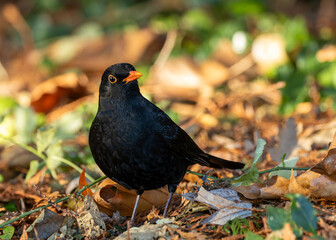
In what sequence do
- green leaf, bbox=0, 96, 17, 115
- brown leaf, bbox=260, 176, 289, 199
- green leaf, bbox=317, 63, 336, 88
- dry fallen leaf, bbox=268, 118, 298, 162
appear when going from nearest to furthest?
brown leaf, bbox=260, 176, 289, 199 → dry fallen leaf, bbox=268, 118, 298, 162 → green leaf, bbox=317, 63, 336, 88 → green leaf, bbox=0, 96, 17, 115

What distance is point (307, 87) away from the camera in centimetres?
621

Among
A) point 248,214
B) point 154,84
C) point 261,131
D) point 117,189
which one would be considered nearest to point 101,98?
point 117,189

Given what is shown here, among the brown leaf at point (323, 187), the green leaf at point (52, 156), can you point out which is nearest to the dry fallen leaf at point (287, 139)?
the brown leaf at point (323, 187)

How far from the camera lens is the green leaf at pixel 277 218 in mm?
2404

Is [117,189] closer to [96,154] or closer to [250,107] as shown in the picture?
[96,154]

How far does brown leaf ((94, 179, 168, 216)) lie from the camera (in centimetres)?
343

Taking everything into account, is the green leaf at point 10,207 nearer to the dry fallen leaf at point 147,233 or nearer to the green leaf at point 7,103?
the dry fallen leaf at point 147,233

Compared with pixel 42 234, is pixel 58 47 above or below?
above

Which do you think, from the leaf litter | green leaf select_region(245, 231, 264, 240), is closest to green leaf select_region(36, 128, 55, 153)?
the leaf litter

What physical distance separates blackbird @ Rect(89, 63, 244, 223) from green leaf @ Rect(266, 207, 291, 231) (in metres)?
1.02

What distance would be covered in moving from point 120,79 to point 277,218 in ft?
5.61

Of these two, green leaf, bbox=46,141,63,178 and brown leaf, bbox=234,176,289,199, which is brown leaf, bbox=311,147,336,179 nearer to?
brown leaf, bbox=234,176,289,199

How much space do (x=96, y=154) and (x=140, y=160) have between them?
36cm

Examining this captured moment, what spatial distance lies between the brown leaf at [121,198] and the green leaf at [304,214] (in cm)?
149
